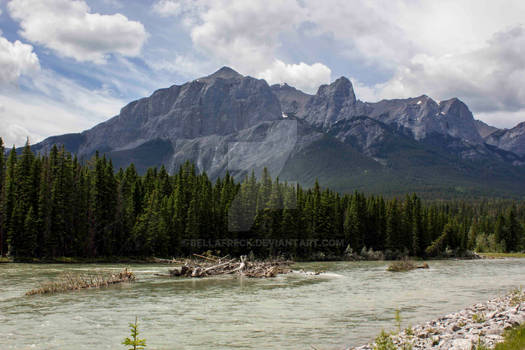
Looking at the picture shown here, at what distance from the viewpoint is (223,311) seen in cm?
2792

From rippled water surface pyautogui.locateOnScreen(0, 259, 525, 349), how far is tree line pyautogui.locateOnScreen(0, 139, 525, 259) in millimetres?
35642

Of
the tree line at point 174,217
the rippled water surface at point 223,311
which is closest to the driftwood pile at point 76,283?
the rippled water surface at point 223,311

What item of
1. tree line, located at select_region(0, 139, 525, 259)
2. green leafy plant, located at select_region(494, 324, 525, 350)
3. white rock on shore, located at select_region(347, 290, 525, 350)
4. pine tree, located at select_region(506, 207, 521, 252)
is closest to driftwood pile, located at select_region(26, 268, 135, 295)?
white rock on shore, located at select_region(347, 290, 525, 350)

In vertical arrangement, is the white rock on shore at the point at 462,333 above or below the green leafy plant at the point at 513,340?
below

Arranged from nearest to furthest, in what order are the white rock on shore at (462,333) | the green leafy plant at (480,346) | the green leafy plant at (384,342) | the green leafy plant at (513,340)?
the green leafy plant at (384,342), the green leafy plant at (480,346), the green leafy plant at (513,340), the white rock on shore at (462,333)

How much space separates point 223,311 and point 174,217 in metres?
63.1

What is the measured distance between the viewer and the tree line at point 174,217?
76.8 m

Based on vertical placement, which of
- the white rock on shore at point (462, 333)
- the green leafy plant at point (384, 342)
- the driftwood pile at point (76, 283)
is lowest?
the driftwood pile at point (76, 283)

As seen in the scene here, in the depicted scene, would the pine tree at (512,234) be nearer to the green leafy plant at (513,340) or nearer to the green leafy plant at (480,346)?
the green leafy plant at (513,340)

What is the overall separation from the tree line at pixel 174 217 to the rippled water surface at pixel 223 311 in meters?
35.6

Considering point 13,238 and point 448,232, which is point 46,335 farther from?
point 448,232

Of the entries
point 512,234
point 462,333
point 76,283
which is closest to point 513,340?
point 462,333

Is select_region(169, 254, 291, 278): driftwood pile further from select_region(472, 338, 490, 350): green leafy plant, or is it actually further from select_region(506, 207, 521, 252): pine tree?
select_region(506, 207, 521, 252): pine tree

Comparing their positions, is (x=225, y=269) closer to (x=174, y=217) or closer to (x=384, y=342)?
(x=174, y=217)
